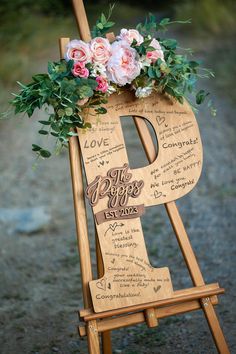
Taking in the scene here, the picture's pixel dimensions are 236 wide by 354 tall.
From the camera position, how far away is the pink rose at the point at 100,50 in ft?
8.77

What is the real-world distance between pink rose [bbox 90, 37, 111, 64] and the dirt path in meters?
1.67

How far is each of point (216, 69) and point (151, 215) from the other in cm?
405

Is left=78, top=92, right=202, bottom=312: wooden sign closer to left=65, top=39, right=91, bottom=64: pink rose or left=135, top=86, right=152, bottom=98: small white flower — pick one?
left=135, top=86, right=152, bottom=98: small white flower

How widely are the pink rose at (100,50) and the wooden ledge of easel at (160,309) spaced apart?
1019mm

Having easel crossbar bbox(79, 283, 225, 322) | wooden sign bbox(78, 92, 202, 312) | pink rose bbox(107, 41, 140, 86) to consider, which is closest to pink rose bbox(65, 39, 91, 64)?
pink rose bbox(107, 41, 140, 86)

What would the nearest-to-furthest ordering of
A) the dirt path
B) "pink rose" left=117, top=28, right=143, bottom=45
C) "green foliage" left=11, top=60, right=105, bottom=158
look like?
"green foliage" left=11, top=60, right=105, bottom=158 < "pink rose" left=117, top=28, right=143, bottom=45 < the dirt path

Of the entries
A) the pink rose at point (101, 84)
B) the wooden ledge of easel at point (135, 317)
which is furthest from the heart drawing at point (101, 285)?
the pink rose at point (101, 84)

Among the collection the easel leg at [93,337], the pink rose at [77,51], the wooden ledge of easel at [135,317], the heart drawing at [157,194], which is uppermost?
the pink rose at [77,51]

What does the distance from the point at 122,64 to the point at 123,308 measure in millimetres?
1006

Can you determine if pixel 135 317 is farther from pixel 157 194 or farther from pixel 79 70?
pixel 79 70

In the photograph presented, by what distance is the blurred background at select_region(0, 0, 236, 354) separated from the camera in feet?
12.5

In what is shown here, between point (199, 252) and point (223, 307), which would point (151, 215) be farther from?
point (223, 307)

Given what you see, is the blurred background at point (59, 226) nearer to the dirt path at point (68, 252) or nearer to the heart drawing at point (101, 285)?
the dirt path at point (68, 252)

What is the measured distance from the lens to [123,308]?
8.78ft
